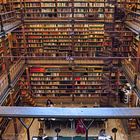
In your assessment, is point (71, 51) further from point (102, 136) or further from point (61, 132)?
point (102, 136)

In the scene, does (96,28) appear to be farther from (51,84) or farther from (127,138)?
(127,138)

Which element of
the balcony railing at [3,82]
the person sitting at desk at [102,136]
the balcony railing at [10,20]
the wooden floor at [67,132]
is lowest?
the wooden floor at [67,132]

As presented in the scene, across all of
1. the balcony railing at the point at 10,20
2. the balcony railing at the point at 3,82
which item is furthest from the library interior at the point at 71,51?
the balcony railing at the point at 3,82

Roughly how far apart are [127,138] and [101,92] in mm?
2090

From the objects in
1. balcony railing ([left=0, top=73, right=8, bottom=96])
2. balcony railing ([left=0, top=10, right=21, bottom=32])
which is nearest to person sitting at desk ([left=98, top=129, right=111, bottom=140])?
balcony railing ([left=0, top=73, right=8, bottom=96])

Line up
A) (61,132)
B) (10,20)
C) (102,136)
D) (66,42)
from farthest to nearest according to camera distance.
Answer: (66,42) < (10,20) < (61,132) < (102,136)

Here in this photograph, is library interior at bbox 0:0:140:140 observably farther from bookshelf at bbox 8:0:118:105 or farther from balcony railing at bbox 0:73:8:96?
balcony railing at bbox 0:73:8:96

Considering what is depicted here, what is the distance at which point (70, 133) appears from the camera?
634 centimetres

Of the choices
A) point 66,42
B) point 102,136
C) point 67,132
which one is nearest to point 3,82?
point 67,132

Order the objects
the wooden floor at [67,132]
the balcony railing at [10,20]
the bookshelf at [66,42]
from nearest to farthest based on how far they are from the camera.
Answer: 1. the wooden floor at [67,132]
2. the balcony railing at [10,20]
3. the bookshelf at [66,42]

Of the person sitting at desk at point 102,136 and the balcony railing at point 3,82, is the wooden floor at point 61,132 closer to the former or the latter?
the person sitting at desk at point 102,136

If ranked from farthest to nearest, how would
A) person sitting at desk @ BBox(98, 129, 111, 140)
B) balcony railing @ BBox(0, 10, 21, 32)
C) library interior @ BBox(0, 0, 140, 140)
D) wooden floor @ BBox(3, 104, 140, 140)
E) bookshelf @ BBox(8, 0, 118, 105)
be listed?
bookshelf @ BBox(8, 0, 118, 105)
library interior @ BBox(0, 0, 140, 140)
balcony railing @ BBox(0, 10, 21, 32)
wooden floor @ BBox(3, 104, 140, 140)
person sitting at desk @ BBox(98, 129, 111, 140)

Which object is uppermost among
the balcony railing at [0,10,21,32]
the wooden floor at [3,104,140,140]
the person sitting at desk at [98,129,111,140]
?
the balcony railing at [0,10,21,32]

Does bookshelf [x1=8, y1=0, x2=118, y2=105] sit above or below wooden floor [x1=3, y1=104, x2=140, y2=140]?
above
